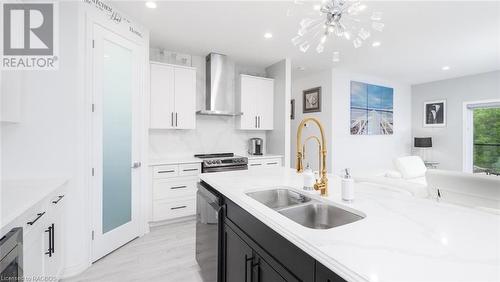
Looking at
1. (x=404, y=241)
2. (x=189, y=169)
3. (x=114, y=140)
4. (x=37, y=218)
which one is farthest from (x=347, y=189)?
(x=189, y=169)

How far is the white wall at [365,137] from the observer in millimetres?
5016

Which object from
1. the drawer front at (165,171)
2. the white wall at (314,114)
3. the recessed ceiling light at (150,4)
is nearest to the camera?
the recessed ceiling light at (150,4)

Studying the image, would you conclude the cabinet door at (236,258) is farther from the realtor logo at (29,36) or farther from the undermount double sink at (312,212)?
the realtor logo at (29,36)

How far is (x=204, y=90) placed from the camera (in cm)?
416

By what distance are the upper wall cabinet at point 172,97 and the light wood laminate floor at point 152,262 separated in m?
1.65

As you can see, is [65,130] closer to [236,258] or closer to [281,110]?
[236,258]

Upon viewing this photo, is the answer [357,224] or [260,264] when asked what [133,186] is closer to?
[260,264]

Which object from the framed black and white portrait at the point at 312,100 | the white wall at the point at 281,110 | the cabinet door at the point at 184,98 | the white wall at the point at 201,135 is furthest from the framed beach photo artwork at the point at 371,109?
the cabinet door at the point at 184,98

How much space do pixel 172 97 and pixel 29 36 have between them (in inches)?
67.4

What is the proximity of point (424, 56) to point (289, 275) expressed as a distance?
4971 mm

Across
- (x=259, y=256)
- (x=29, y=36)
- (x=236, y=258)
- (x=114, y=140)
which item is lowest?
(x=236, y=258)

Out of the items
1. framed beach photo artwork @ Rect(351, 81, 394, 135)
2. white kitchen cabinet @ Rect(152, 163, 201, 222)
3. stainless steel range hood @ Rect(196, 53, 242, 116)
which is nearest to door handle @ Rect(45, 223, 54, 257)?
white kitchen cabinet @ Rect(152, 163, 201, 222)

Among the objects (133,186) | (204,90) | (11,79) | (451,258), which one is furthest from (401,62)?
(11,79)

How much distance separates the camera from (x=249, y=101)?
425cm
